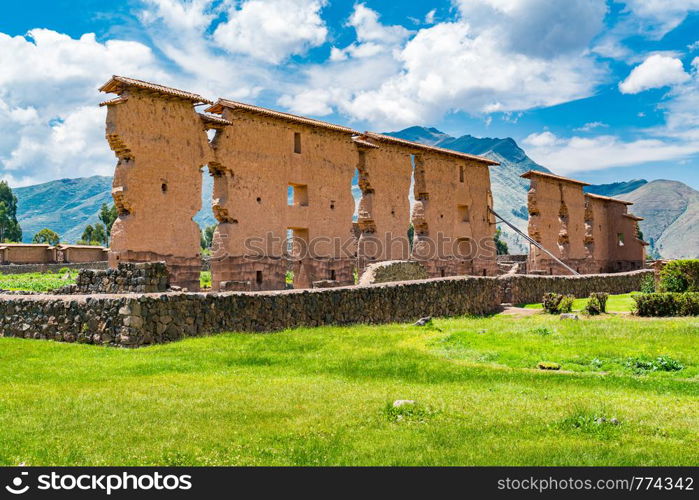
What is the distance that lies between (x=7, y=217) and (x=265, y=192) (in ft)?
279

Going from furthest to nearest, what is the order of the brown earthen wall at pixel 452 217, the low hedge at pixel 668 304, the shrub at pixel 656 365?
the brown earthen wall at pixel 452 217
the low hedge at pixel 668 304
the shrub at pixel 656 365

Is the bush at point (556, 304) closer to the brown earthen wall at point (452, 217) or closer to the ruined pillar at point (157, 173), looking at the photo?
the brown earthen wall at point (452, 217)

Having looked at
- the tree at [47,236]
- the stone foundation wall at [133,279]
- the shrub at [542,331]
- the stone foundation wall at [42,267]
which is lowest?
the shrub at [542,331]

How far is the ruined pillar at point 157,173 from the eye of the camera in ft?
73.6

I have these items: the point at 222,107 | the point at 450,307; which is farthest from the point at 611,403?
the point at 222,107

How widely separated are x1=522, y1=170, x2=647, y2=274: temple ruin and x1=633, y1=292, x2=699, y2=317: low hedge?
21.0 meters

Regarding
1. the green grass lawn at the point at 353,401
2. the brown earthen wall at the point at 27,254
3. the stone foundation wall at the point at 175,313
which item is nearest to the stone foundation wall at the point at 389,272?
the stone foundation wall at the point at 175,313

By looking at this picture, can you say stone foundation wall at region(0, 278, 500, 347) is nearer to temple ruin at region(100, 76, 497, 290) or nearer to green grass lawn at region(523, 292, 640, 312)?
temple ruin at region(100, 76, 497, 290)

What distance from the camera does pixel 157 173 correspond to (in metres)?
23.5

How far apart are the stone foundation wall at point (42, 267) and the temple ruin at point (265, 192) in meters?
30.1

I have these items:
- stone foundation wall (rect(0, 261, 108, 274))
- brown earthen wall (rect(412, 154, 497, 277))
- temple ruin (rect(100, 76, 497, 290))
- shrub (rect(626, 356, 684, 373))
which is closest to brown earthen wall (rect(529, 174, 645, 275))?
brown earthen wall (rect(412, 154, 497, 277))

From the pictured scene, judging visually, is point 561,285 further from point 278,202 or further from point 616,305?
point 278,202
